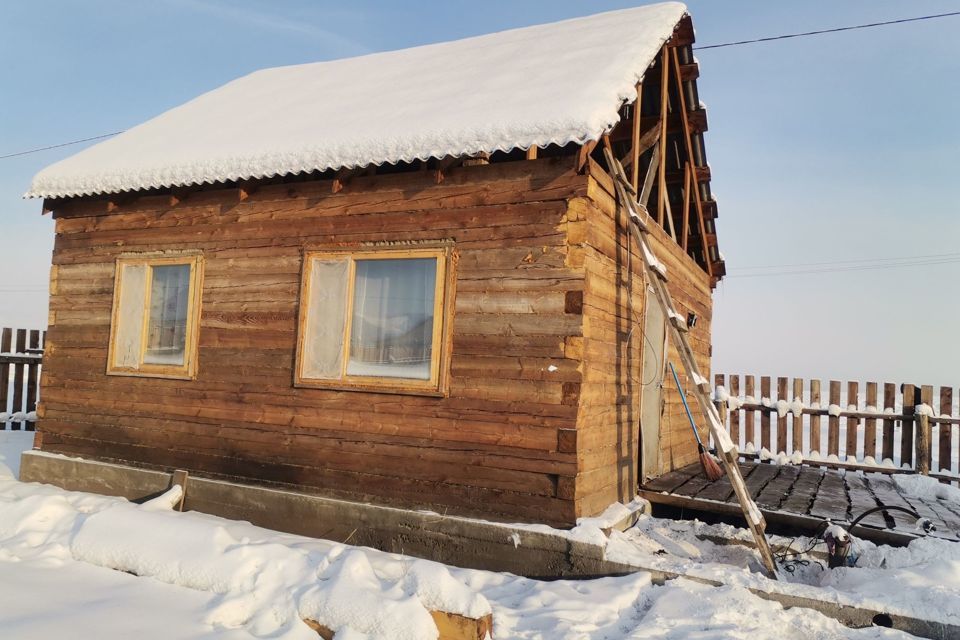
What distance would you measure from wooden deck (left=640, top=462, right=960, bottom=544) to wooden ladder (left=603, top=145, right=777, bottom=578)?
0.49m

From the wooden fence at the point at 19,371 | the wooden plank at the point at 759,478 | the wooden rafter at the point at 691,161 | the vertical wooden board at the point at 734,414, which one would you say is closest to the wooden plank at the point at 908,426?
the wooden plank at the point at 759,478

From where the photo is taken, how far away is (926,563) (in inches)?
204

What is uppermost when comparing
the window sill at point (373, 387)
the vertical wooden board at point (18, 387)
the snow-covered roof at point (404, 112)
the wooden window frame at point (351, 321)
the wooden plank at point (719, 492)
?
the snow-covered roof at point (404, 112)

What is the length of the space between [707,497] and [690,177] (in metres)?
5.00

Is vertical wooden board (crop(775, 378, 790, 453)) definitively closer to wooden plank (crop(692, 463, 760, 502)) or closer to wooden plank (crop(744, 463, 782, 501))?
wooden plank (crop(744, 463, 782, 501))

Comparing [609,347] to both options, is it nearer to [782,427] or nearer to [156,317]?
[156,317]

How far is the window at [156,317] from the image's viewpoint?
780 cm

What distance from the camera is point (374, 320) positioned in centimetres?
675

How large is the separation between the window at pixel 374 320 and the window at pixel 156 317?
164 centimetres

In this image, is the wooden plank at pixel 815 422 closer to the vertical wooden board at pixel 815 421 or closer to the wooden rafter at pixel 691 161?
the vertical wooden board at pixel 815 421

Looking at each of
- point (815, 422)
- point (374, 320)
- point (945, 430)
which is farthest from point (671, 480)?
point (945, 430)

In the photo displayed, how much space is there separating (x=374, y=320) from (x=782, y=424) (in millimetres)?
8470

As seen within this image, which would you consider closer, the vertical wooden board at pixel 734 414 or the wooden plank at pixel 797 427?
the wooden plank at pixel 797 427

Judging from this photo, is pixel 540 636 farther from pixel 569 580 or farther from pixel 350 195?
pixel 350 195
